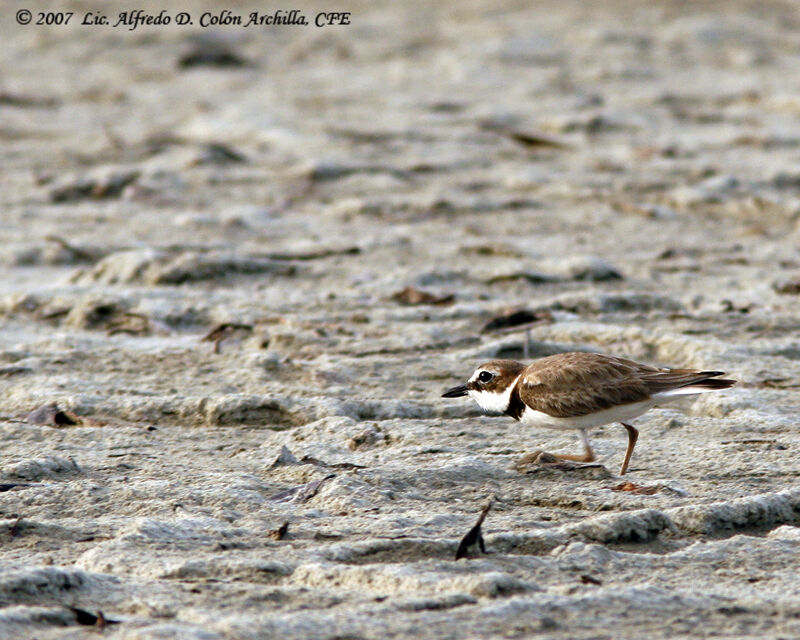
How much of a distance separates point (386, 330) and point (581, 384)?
1.63m

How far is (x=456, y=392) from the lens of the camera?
4.73 m

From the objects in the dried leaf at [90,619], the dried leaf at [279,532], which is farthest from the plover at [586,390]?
the dried leaf at [90,619]

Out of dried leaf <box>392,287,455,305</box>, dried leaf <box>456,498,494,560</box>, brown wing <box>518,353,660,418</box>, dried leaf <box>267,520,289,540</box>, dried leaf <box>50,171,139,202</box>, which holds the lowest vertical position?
dried leaf <box>456,498,494,560</box>

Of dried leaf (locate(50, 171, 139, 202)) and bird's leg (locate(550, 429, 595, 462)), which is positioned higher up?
dried leaf (locate(50, 171, 139, 202))

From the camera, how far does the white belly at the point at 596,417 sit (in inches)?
168

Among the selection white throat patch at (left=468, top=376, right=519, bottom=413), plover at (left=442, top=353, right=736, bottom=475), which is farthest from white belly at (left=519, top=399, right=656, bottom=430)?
white throat patch at (left=468, top=376, right=519, bottom=413)

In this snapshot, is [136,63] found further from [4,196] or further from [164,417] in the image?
[164,417]

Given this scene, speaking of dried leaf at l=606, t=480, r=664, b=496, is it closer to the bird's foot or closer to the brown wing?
the bird's foot

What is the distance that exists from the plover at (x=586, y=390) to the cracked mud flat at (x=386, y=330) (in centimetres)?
15

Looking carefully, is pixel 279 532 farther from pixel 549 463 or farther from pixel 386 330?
pixel 386 330

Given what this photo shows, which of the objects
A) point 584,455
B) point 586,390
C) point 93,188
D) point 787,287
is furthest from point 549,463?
point 93,188

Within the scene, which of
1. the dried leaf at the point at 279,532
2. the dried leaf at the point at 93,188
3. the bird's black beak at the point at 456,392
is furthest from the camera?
the dried leaf at the point at 93,188

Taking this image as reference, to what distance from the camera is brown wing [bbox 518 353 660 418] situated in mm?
4270

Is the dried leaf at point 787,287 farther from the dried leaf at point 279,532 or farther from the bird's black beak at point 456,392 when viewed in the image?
the dried leaf at point 279,532
